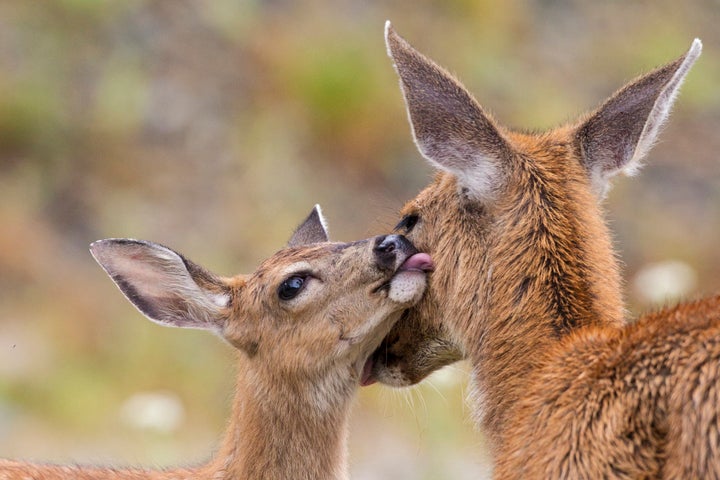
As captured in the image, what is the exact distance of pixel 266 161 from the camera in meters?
11.9

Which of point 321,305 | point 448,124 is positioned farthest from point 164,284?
point 448,124

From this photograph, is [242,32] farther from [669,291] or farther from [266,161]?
[669,291]

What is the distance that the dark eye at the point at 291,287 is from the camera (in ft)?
19.5

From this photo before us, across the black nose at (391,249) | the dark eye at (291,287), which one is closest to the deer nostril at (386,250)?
the black nose at (391,249)

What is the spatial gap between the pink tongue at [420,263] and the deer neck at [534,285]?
28 centimetres

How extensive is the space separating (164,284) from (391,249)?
1.25 meters

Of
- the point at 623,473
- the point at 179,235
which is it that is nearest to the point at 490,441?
the point at 623,473

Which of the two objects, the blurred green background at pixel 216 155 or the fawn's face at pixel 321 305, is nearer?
the fawn's face at pixel 321 305

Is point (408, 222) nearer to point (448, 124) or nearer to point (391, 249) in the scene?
point (391, 249)

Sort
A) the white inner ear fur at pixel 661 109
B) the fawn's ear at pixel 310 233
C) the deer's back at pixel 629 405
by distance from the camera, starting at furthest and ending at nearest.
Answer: the fawn's ear at pixel 310 233 < the white inner ear fur at pixel 661 109 < the deer's back at pixel 629 405

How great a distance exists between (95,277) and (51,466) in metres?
4.96

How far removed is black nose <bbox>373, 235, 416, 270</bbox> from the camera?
216 inches

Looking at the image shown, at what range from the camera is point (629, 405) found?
4223mm

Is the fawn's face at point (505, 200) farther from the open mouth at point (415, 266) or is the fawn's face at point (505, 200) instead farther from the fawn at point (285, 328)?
the fawn at point (285, 328)
